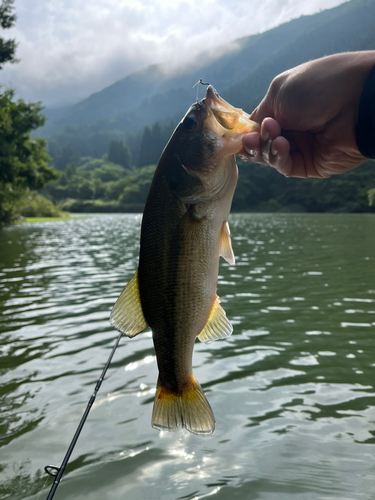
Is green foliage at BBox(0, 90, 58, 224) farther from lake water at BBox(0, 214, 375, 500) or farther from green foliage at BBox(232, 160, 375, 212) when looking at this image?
green foliage at BBox(232, 160, 375, 212)

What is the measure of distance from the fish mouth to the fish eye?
0.07 metres

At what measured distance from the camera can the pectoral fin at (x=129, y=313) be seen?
2264mm

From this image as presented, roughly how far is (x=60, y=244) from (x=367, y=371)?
23.0 meters

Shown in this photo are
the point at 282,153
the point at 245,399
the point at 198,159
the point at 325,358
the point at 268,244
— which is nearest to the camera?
the point at 198,159

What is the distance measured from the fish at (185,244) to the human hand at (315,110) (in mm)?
181

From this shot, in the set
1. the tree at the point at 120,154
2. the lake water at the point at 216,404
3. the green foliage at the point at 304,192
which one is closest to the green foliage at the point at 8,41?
the lake water at the point at 216,404

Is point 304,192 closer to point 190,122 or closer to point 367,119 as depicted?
point 367,119

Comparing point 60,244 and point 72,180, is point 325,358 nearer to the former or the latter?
point 60,244

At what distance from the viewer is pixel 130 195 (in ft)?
402

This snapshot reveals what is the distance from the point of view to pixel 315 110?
2451 mm

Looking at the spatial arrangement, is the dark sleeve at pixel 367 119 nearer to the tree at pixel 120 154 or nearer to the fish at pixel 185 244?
the fish at pixel 185 244

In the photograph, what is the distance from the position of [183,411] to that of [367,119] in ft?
6.59

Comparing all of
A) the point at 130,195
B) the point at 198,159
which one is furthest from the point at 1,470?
the point at 130,195

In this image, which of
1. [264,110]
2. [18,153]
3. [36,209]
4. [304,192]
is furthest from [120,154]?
[264,110]
